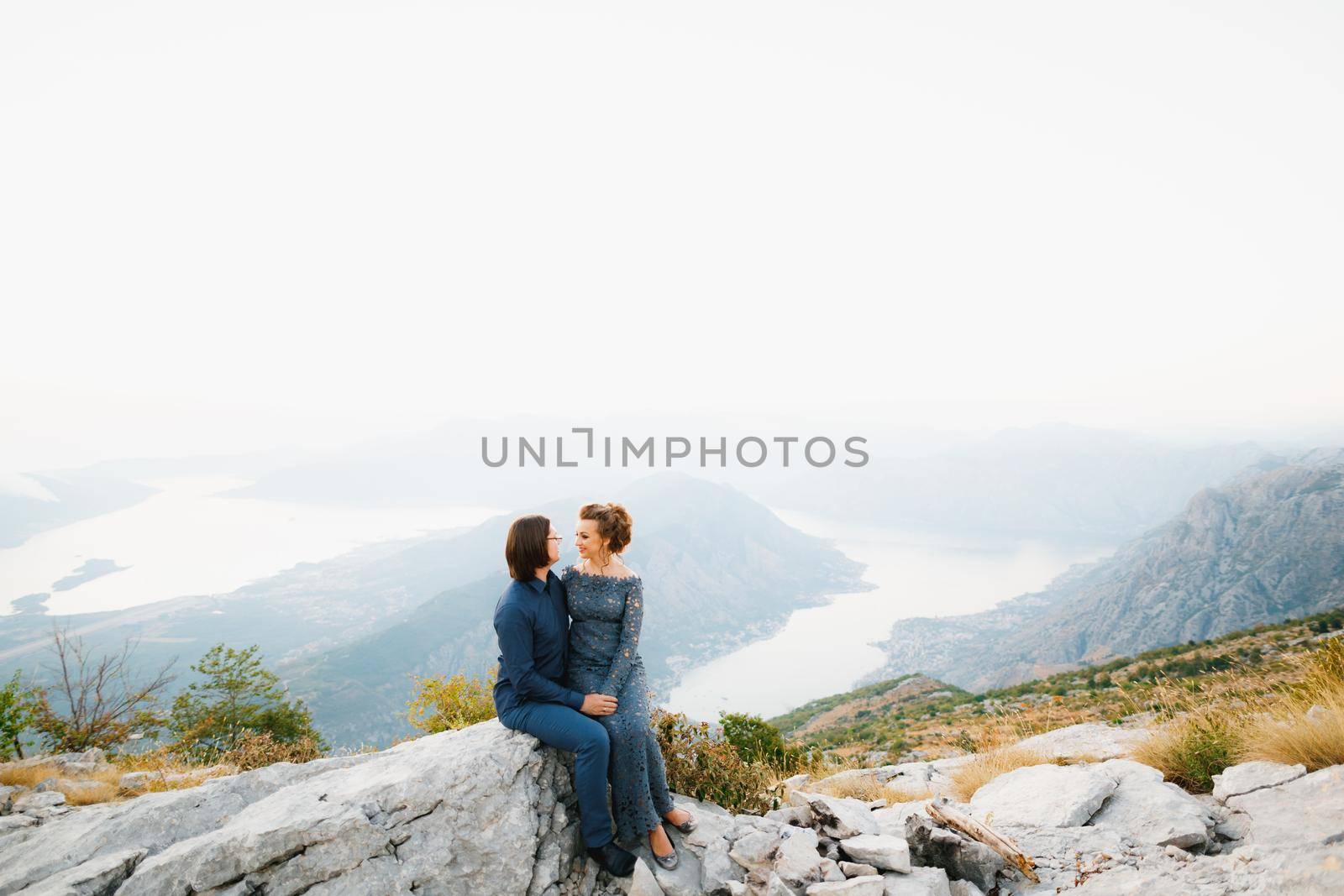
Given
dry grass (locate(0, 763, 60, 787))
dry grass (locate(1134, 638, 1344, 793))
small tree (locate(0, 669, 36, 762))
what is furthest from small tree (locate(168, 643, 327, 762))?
dry grass (locate(1134, 638, 1344, 793))

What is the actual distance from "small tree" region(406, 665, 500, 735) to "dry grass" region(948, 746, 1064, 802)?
13.6m

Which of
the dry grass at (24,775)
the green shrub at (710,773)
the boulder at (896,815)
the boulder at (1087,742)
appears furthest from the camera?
the dry grass at (24,775)

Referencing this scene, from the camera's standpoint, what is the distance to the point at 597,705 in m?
5.03

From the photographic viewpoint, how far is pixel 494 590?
18762 centimetres

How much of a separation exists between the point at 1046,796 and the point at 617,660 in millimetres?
4978

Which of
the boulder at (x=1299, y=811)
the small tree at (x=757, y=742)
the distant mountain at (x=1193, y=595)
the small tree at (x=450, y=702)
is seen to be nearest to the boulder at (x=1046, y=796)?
the boulder at (x=1299, y=811)

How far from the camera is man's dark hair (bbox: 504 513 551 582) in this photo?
205 inches

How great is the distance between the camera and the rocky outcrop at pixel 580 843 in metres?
4.20

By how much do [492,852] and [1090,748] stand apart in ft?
33.8

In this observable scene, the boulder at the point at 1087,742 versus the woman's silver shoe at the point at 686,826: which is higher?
the woman's silver shoe at the point at 686,826

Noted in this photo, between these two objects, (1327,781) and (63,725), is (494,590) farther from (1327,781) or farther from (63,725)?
(1327,781)

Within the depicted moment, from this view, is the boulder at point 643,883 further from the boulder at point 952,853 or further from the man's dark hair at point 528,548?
the man's dark hair at point 528,548

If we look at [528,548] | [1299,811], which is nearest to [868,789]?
[1299,811]

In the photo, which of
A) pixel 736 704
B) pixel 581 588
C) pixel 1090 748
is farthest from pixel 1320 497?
pixel 581 588
